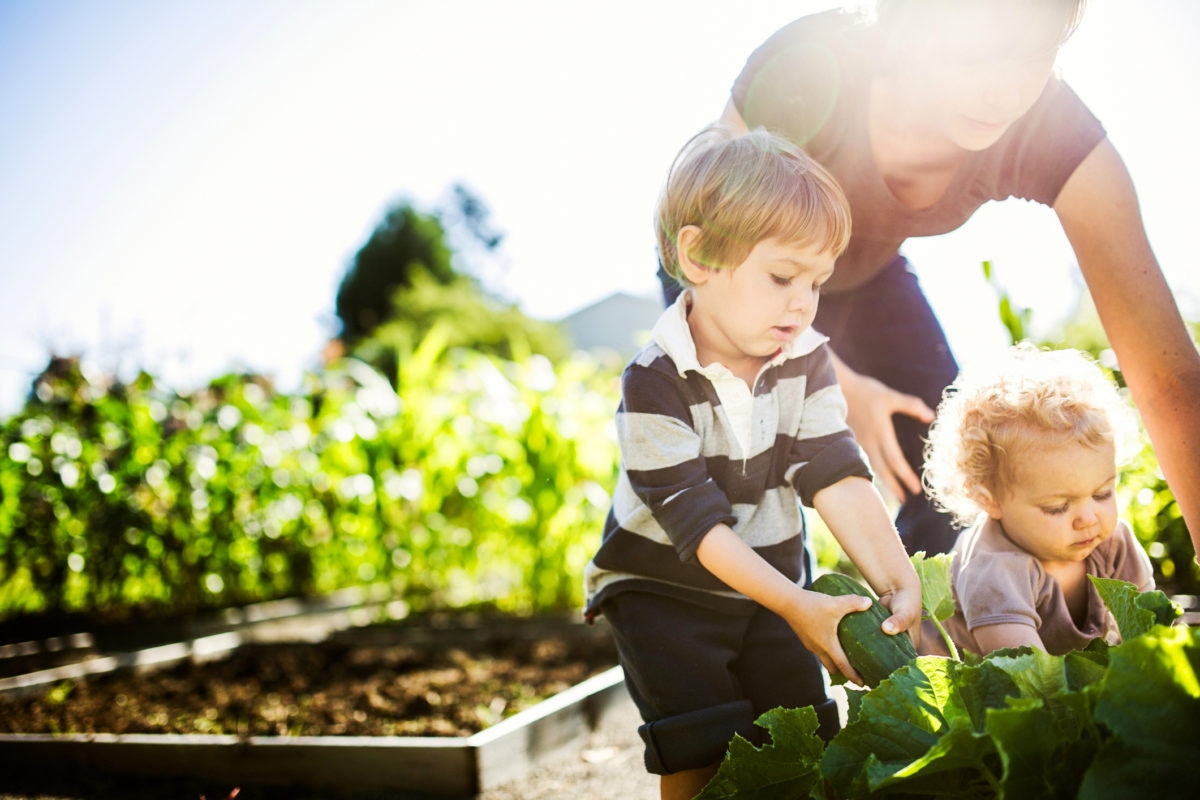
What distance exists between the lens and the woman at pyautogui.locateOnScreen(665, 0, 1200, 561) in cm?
169

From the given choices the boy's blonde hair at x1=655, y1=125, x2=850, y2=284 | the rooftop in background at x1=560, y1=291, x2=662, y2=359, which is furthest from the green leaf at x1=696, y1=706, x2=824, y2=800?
the rooftop in background at x1=560, y1=291, x2=662, y2=359

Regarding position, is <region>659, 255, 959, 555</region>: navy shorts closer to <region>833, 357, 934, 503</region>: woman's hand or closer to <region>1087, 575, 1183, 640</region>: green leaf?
<region>833, 357, 934, 503</region>: woman's hand

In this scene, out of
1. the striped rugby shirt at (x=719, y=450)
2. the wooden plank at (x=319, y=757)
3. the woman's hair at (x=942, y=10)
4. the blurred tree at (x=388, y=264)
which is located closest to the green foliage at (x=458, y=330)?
the blurred tree at (x=388, y=264)

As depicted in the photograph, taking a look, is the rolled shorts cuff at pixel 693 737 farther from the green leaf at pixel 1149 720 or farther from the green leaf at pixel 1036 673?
the green leaf at pixel 1149 720

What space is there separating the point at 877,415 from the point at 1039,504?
487 millimetres

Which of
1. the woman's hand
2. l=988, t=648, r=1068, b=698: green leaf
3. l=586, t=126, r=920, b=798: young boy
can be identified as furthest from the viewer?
A: the woman's hand

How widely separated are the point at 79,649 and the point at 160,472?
98 cm

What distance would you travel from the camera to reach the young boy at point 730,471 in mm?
1582

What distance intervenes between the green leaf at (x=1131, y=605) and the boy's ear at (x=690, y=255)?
0.84 m

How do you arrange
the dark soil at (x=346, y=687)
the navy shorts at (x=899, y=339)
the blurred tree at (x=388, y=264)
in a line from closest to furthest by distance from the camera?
the navy shorts at (x=899, y=339)
the dark soil at (x=346, y=687)
the blurred tree at (x=388, y=264)

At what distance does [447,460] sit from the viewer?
4.96 metres

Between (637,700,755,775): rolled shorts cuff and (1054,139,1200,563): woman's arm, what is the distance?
3.10 feet

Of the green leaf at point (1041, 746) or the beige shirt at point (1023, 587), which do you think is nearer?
the green leaf at point (1041, 746)

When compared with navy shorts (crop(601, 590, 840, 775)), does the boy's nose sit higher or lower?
higher
